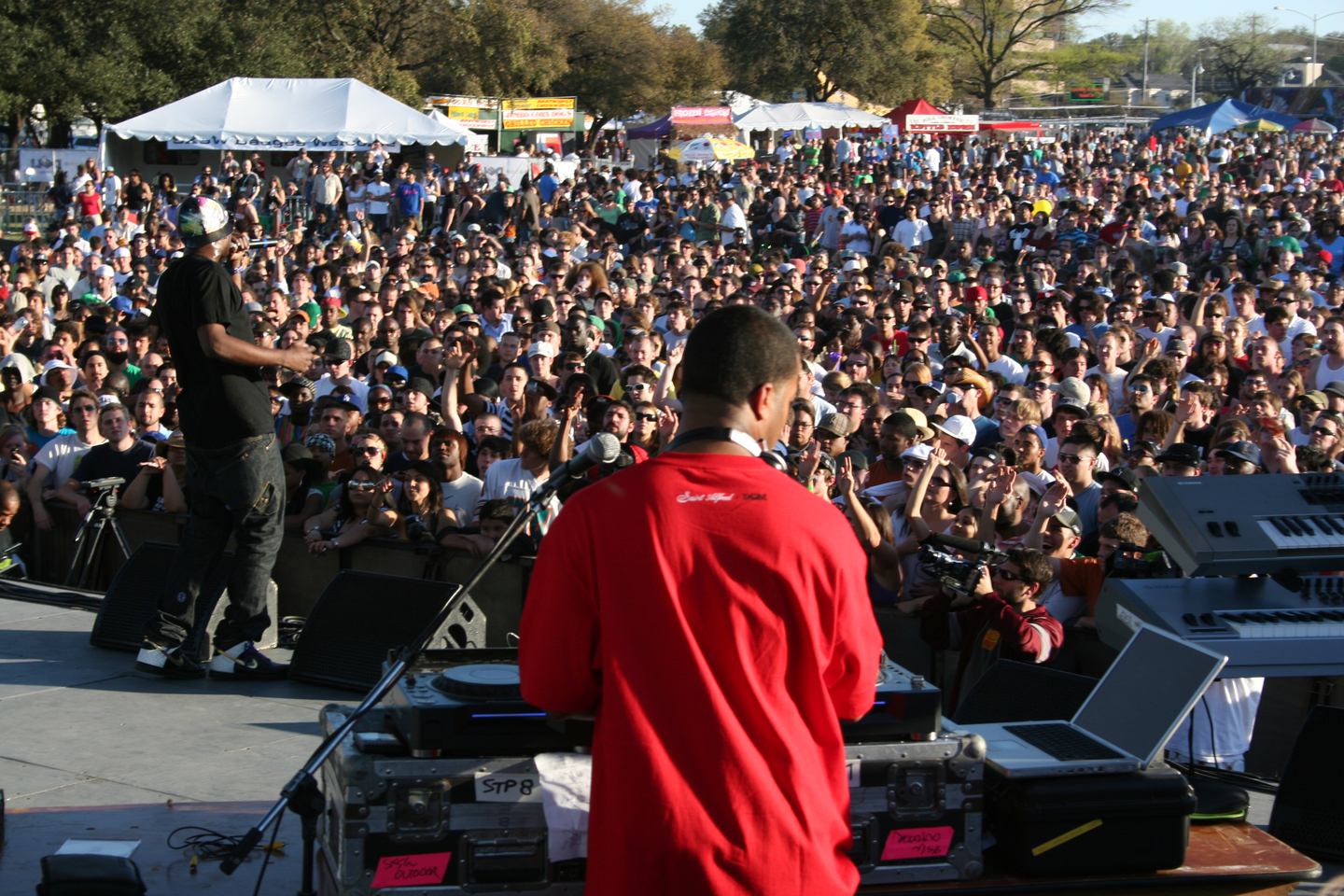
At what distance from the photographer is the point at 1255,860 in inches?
126

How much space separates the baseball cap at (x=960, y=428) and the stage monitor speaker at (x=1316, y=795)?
403 cm

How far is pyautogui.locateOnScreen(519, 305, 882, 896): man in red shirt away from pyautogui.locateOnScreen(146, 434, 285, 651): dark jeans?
9.68 feet

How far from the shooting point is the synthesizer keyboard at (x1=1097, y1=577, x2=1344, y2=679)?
3475 millimetres

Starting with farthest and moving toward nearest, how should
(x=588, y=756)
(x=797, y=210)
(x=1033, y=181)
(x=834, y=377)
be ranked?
(x=1033, y=181), (x=797, y=210), (x=834, y=377), (x=588, y=756)

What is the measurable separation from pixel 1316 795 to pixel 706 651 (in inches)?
99.3

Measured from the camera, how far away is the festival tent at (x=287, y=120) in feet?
79.7

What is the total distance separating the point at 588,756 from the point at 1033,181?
81.6 feet

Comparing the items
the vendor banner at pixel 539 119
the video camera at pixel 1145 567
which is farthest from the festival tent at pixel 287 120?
the video camera at pixel 1145 567

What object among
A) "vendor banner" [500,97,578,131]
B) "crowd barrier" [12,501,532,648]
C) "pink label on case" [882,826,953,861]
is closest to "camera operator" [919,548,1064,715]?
"crowd barrier" [12,501,532,648]

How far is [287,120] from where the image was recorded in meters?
24.7

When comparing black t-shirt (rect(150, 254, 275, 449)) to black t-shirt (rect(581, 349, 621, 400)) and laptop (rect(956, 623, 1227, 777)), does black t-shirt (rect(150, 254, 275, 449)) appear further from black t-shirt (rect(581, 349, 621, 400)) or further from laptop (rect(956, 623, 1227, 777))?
black t-shirt (rect(581, 349, 621, 400))

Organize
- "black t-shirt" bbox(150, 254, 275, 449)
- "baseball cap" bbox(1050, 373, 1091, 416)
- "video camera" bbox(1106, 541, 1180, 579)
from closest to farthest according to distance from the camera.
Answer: "black t-shirt" bbox(150, 254, 275, 449) → "video camera" bbox(1106, 541, 1180, 579) → "baseball cap" bbox(1050, 373, 1091, 416)

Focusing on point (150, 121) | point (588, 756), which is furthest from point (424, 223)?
point (588, 756)

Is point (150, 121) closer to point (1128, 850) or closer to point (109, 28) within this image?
point (109, 28)
